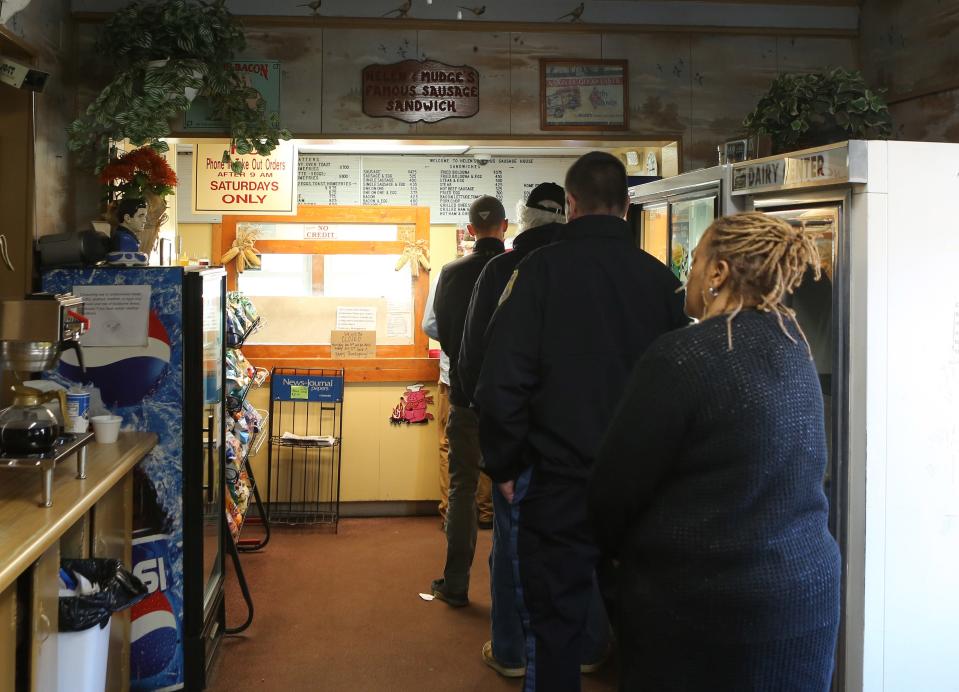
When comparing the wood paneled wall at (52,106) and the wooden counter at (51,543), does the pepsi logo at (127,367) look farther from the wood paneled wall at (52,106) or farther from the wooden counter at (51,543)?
the wood paneled wall at (52,106)

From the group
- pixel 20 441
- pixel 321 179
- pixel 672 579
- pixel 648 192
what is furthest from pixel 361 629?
pixel 321 179

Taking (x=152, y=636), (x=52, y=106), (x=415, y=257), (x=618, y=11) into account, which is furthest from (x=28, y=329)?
(x=415, y=257)

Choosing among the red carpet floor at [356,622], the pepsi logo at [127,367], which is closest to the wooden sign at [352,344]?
the red carpet floor at [356,622]

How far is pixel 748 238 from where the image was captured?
1.76 metres

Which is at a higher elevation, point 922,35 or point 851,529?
point 922,35

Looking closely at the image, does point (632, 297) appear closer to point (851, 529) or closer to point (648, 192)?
point (851, 529)

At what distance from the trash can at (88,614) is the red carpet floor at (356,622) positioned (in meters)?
0.95

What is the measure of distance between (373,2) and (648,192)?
1596 mm

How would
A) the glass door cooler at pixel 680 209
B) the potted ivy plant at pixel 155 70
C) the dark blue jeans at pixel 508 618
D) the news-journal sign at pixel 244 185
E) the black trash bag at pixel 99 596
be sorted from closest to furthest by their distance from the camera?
the black trash bag at pixel 99 596 → the glass door cooler at pixel 680 209 → the dark blue jeans at pixel 508 618 → the potted ivy plant at pixel 155 70 → the news-journal sign at pixel 244 185

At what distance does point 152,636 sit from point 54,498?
104 centimetres

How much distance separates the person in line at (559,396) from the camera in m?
2.63

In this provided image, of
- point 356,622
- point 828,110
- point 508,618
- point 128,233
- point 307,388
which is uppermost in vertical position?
point 828,110

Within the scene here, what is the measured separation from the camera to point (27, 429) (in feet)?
8.53

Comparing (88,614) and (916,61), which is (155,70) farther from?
(916,61)
